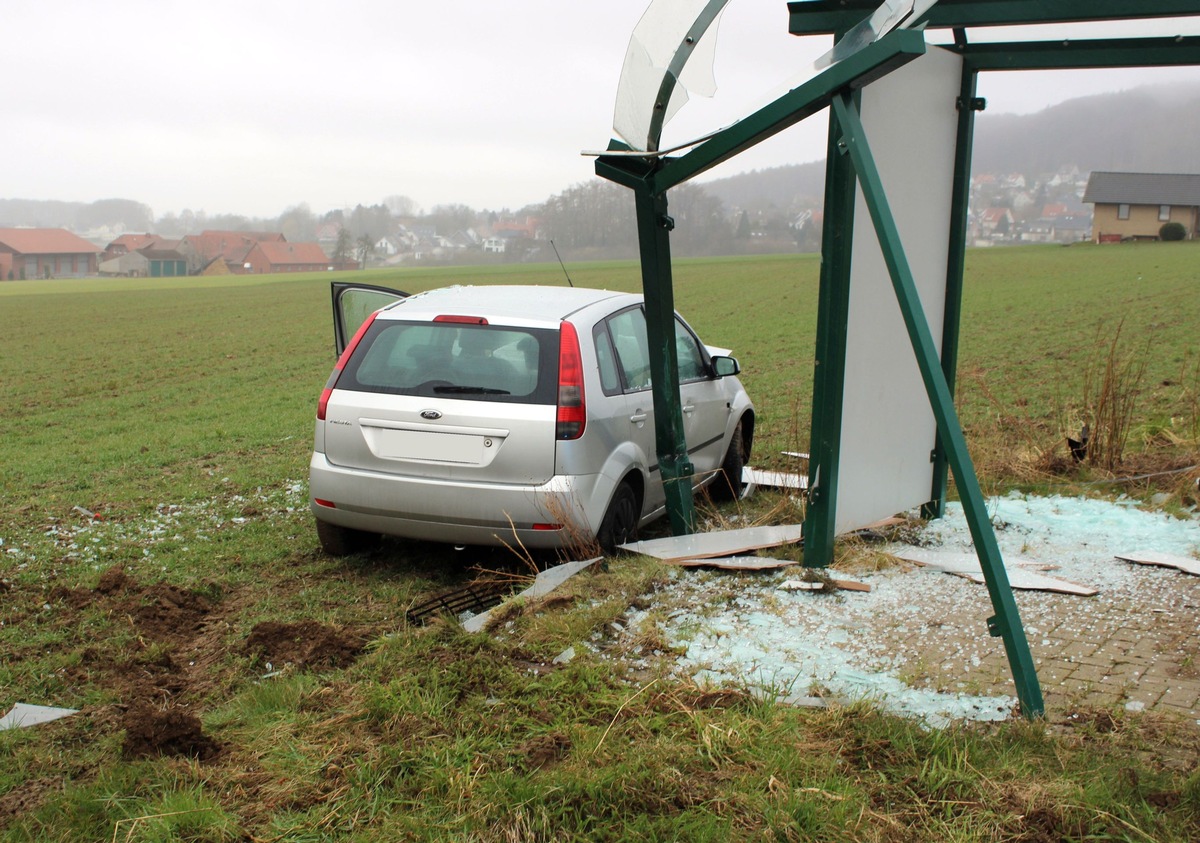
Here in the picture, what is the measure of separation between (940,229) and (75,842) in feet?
18.0

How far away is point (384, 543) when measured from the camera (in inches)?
279

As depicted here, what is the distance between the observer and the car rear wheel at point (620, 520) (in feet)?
20.0

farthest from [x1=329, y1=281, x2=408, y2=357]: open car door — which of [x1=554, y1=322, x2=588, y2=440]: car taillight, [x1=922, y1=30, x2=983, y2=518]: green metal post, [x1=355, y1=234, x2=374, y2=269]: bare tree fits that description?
[x1=355, y1=234, x2=374, y2=269]: bare tree

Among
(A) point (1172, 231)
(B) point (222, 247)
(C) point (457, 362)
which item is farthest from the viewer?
(B) point (222, 247)

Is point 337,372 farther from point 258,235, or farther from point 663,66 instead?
point 258,235

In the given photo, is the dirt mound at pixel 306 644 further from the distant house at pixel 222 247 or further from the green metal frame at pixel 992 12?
the distant house at pixel 222 247

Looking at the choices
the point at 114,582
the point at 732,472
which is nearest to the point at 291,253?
the point at 732,472

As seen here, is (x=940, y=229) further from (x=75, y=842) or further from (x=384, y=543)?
(x=75, y=842)

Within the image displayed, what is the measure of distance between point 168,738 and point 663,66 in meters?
4.14

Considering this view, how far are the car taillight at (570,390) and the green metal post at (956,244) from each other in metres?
2.18

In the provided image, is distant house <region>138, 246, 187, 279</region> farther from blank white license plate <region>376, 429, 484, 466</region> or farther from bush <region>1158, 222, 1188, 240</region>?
blank white license plate <region>376, 429, 484, 466</region>

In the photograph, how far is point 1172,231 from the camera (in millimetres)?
79562

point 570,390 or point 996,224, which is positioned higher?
point 996,224

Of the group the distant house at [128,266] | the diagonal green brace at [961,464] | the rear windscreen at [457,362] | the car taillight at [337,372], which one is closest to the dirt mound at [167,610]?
the car taillight at [337,372]
